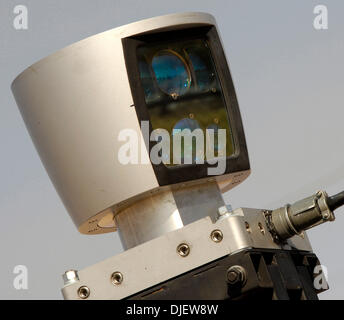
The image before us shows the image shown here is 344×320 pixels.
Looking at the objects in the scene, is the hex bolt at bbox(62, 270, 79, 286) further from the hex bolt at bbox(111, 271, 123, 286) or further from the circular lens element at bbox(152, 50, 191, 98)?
the circular lens element at bbox(152, 50, 191, 98)

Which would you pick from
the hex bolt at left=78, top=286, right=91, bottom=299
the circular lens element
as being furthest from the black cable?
the hex bolt at left=78, top=286, right=91, bottom=299

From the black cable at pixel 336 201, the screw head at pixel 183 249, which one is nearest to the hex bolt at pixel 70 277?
the screw head at pixel 183 249

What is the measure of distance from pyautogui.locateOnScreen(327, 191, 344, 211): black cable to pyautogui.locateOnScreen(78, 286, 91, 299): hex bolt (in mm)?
1066

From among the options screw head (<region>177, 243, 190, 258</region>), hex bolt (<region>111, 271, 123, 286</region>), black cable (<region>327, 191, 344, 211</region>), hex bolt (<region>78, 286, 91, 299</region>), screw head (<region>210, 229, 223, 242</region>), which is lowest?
hex bolt (<region>78, 286, 91, 299</region>)

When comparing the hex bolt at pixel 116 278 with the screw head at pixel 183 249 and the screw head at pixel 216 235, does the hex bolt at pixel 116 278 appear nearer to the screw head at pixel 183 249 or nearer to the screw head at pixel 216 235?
the screw head at pixel 183 249

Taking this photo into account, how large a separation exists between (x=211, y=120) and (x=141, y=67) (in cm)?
40

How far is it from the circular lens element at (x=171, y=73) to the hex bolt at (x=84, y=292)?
920 millimetres

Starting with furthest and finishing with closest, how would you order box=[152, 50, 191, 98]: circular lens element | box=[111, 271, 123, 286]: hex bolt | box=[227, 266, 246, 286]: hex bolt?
box=[152, 50, 191, 98]: circular lens element, box=[111, 271, 123, 286]: hex bolt, box=[227, 266, 246, 286]: hex bolt

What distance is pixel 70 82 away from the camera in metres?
5.32

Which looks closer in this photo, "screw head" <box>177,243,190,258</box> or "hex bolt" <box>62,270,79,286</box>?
"screw head" <box>177,243,190,258</box>

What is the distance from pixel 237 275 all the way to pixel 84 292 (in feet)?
2.30

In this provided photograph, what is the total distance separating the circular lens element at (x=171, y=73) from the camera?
5.48 metres

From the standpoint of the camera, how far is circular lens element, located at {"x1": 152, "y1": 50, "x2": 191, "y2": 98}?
5477 millimetres

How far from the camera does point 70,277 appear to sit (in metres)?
5.32
